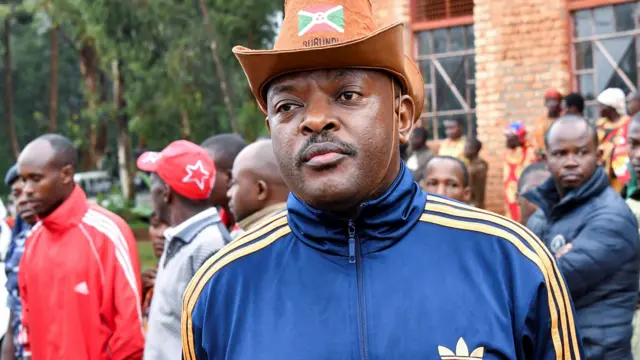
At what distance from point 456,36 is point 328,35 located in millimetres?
10587

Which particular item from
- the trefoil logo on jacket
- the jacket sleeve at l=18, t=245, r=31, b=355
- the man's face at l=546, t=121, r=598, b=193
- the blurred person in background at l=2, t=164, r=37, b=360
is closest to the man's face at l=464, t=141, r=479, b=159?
the blurred person in background at l=2, t=164, r=37, b=360

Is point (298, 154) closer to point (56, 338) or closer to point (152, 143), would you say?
point (56, 338)

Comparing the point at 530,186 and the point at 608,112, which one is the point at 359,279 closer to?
the point at 530,186

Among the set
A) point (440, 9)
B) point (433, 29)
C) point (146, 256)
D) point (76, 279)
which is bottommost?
point (146, 256)

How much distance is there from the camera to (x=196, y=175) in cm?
508

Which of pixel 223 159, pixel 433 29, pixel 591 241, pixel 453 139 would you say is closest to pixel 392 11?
pixel 433 29

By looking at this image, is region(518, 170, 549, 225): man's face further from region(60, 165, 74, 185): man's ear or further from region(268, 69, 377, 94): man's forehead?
region(268, 69, 377, 94): man's forehead

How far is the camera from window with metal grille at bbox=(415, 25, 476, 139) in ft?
40.9

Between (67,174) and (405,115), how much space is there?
384cm

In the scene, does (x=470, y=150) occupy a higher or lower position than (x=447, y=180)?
lower

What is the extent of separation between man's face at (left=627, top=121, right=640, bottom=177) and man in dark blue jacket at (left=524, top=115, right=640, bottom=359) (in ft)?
1.85

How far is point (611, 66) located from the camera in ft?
36.4

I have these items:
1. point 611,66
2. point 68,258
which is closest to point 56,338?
point 68,258

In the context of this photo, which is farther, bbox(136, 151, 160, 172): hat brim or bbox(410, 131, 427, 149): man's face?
bbox(410, 131, 427, 149): man's face
